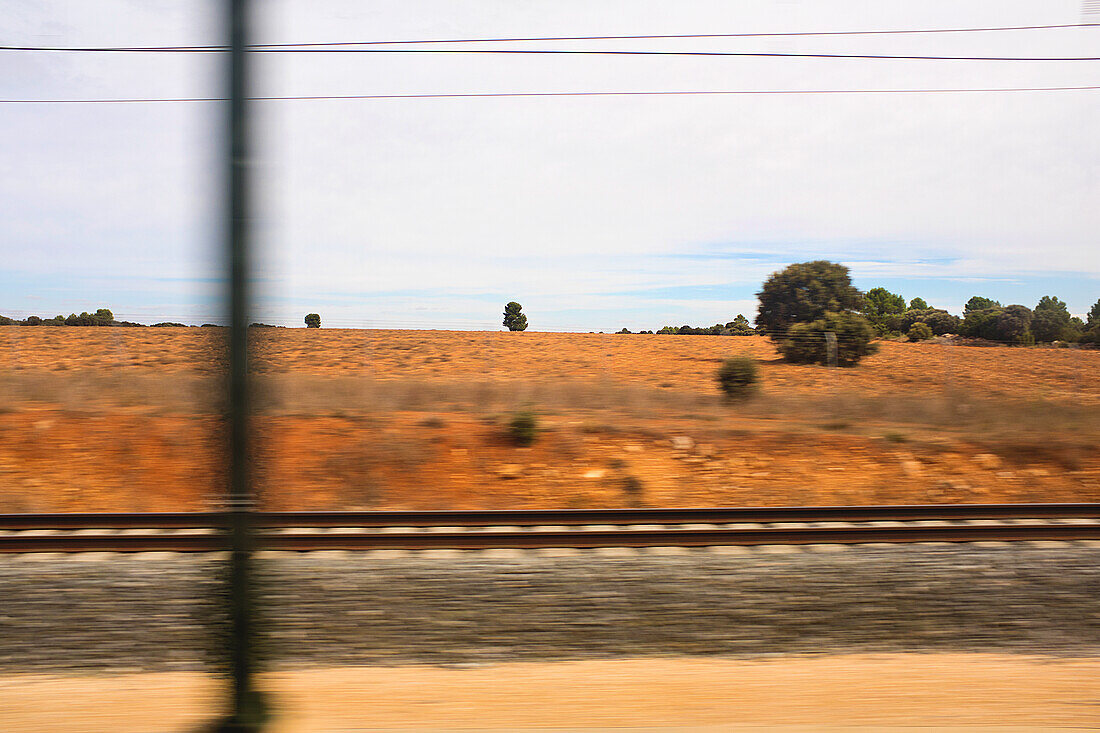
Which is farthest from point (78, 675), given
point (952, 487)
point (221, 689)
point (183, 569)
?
point (952, 487)

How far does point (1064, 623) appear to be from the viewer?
725cm

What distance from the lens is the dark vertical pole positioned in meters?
3.54

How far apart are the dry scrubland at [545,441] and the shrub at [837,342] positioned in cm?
64

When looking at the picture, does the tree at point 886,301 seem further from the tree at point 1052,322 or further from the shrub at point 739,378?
the shrub at point 739,378

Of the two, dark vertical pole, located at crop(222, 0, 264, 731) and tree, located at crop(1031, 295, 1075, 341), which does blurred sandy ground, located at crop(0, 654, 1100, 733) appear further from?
tree, located at crop(1031, 295, 1075, 341)

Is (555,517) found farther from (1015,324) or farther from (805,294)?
(1015,324)

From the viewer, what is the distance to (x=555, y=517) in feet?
31.7

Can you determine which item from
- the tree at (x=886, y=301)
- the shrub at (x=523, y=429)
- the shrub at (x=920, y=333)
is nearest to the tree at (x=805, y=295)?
the shrub at (x=920, y=333)

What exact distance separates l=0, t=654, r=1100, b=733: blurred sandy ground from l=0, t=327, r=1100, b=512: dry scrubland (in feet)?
14.2

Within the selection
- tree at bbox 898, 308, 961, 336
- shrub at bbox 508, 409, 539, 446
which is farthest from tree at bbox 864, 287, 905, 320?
shrub at bbox 508, 409, 539, 446

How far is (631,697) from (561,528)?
156 inches

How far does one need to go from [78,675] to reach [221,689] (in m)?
3.24

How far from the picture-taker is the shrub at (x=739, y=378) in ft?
63.6

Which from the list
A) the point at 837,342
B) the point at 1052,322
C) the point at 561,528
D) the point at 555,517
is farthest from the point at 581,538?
the point at 1052,322
